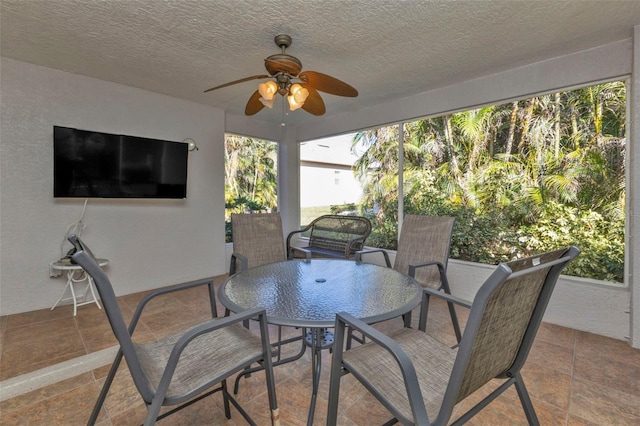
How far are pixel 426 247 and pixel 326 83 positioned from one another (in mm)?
1642

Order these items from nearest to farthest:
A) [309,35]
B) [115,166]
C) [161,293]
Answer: [161,293] → [309,35] → [115,166]

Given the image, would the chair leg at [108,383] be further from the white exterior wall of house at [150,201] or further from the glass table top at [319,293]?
the white exterior wall of house at [150,201]

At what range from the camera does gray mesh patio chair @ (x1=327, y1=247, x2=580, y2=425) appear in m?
0.90

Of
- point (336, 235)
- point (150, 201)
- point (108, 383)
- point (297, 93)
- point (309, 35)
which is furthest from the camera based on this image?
point (336, 235)

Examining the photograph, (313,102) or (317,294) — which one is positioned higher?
(313,102)

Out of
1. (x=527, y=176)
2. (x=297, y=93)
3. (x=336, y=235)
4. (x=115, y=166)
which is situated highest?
(x=297, y=93)

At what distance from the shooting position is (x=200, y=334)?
1084 mm

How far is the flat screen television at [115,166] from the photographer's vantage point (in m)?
3.04

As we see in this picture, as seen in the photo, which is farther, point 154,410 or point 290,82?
point 290,82

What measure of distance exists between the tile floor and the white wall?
2.53 ft

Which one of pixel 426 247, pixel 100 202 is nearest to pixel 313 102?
pixel 426 247

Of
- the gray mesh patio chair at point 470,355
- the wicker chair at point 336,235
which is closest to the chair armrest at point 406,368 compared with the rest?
the gray mesh patio chair at point 470,355

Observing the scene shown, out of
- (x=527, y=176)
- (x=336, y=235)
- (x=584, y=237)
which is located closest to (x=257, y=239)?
(x=336, y=235)

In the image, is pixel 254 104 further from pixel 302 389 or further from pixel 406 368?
pixel 406 368
